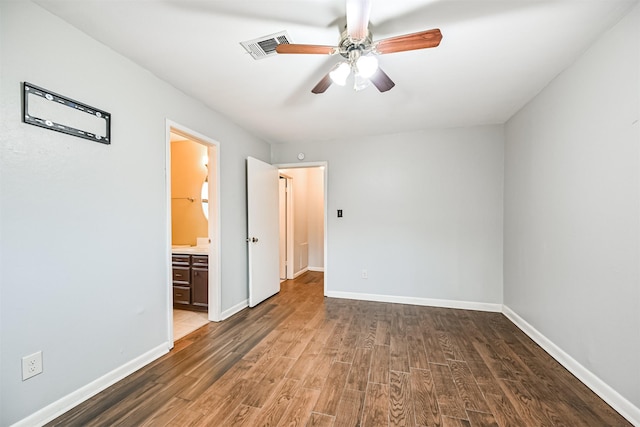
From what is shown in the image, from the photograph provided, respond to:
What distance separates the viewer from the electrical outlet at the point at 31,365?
142 centimetres

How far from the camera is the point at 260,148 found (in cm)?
394

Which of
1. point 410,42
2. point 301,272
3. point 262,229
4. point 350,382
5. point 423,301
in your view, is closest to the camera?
point 410,42

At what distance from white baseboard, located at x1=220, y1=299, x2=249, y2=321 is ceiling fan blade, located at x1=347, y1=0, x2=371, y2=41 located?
3.01m

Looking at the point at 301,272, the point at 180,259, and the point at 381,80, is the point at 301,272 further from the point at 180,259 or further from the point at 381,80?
the point at 381,80

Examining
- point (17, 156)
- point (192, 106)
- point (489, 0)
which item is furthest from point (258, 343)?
point (489, 0)

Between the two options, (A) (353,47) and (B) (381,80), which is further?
(B) (381,80)

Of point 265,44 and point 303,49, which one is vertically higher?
point 265,44

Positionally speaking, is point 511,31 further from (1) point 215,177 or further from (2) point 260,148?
(2) point 260,148

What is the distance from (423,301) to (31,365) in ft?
12.3

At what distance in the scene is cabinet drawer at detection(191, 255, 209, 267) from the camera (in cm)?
320

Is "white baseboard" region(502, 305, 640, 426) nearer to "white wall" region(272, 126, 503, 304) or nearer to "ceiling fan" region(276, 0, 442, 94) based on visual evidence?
"white wall" region(272, 126, 503, 304)

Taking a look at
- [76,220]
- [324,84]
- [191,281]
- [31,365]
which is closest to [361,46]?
[324,84]

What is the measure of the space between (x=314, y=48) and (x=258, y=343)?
2.49 meters

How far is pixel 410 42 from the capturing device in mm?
1433
